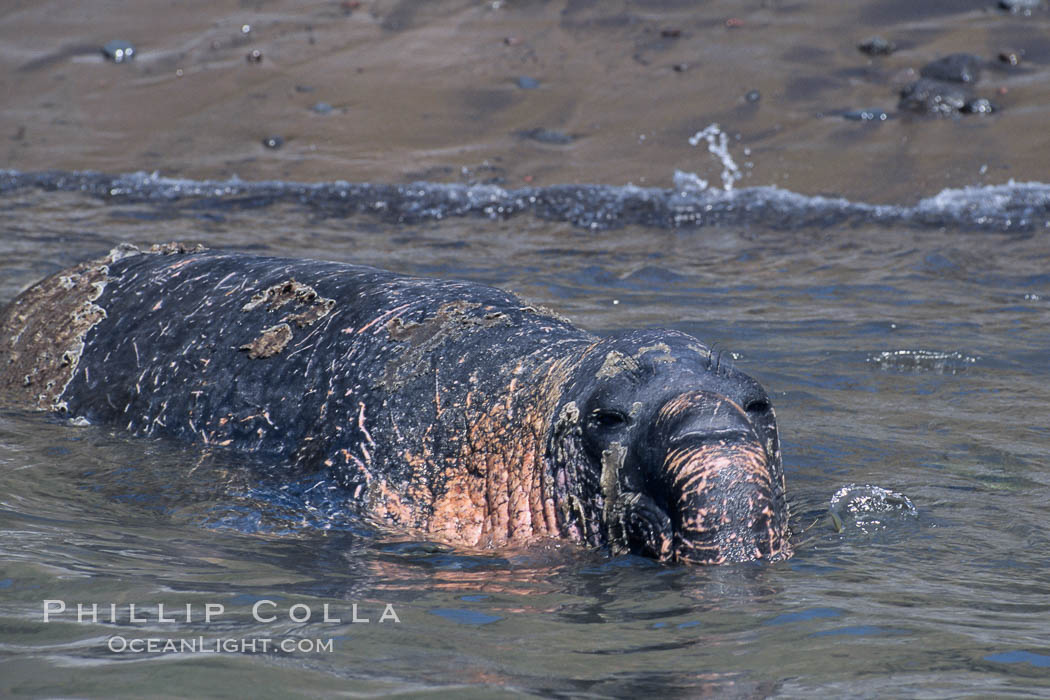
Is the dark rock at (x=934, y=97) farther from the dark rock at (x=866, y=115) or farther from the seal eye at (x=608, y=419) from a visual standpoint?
the seal eye at (x=608, y=419)

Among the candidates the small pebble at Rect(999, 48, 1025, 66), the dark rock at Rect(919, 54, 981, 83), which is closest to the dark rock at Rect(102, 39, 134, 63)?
the dark rock at Rect(919, 54, 981, 83)

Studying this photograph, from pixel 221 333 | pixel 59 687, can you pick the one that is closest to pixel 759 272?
pixel 221 333

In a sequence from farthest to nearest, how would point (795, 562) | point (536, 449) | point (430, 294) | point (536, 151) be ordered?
1. point (536, 151)
2. point (430, 294)
3. point (536, 449)
4. point (795, 562)

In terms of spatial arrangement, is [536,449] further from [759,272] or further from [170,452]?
[759,272]

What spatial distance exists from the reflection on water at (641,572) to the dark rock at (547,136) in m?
5.94

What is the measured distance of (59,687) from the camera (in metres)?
3.22

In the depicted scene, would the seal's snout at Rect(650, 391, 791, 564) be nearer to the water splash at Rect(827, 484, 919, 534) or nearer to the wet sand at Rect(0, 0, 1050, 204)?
the water splash at Rect(827, 484, 919, 534)

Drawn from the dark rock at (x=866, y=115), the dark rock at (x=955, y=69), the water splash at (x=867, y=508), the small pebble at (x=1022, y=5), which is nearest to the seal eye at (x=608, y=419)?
the water splash at (x=867, y=508)

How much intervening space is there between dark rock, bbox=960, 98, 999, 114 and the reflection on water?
5856 millimetres

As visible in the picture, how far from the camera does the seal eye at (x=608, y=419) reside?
4348 mm

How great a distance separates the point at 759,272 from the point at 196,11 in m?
10.5

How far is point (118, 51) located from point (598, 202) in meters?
7.74

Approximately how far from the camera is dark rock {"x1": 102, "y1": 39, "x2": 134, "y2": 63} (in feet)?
55.4

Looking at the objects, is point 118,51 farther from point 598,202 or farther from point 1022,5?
point 1022,5
